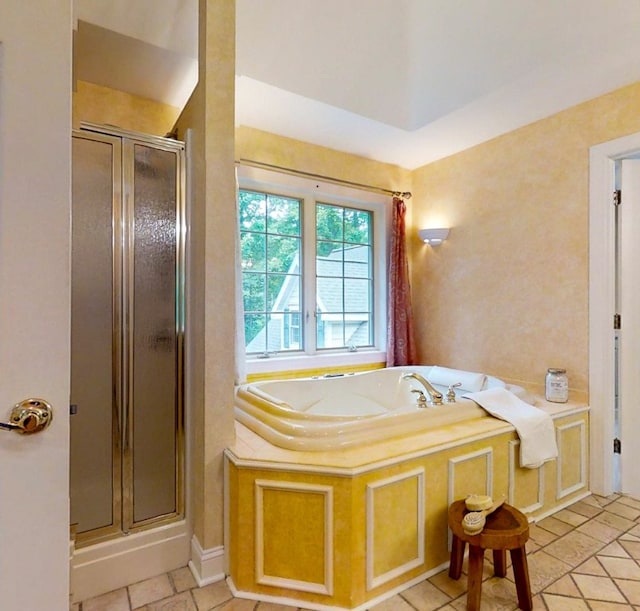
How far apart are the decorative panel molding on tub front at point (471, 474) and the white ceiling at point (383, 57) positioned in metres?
2.04

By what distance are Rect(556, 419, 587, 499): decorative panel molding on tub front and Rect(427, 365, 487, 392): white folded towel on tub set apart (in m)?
0.52

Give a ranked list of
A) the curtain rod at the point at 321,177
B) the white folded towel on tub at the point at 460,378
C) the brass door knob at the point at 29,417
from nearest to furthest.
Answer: the brass door knob at the point at 29,417 < the white folded towel on tub at the point at 460,378 < the curtain rod at the point at 321,177

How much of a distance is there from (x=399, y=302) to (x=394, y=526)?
2.03 meters

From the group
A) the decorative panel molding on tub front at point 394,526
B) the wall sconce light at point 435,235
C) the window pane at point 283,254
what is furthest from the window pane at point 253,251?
the decorative panel molding on tub front at point 394,526

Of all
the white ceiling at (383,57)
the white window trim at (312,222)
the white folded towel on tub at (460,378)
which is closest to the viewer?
the white ceiling at (383,57)

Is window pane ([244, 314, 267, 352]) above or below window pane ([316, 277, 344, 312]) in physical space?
below

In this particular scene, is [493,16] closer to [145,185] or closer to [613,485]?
[145,185]

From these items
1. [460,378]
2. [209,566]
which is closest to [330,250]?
[460,378]

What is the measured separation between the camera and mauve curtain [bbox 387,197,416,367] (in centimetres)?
329

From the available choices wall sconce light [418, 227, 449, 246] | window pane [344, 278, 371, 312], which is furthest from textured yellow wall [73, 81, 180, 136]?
wall sconce light [418, 227, 449, 246]

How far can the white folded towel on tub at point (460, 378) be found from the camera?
259cm

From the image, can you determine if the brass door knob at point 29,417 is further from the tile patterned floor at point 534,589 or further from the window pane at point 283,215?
the window pane at point 283,215

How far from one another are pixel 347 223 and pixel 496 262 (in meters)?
1.25

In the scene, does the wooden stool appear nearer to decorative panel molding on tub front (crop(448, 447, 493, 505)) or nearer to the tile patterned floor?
the tile patterned floor
